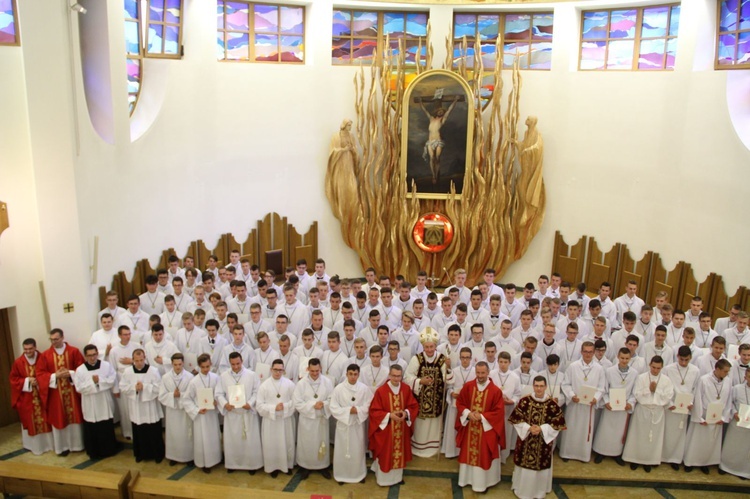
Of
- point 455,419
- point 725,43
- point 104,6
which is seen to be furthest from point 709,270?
point 104,6

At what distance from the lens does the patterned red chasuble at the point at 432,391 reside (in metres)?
7.98

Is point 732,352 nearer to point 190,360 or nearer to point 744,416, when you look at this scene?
point 744,416

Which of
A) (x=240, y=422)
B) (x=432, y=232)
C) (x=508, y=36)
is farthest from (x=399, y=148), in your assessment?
(x=240, y=422)

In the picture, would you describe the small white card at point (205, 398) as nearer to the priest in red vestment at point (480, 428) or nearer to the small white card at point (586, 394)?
the priest in red vestment at point (480, 428)

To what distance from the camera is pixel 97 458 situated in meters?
8.02

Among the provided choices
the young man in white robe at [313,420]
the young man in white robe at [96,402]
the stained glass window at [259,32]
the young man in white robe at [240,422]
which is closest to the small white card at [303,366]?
the young man in white robe at [313,420]

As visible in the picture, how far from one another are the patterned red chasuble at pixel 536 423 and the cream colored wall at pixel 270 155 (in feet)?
19.1

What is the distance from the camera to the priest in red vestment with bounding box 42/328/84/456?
7.93 metres

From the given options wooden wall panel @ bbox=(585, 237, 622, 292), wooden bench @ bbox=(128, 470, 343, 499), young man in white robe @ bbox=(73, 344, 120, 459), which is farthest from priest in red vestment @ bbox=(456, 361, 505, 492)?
wooden wall panel @ bbox=(585, 237, 622, 292)

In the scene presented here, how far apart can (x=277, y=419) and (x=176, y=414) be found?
1247 millimetres

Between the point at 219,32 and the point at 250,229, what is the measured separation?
414 cm

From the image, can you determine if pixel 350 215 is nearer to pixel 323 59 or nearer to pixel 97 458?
pixel 323 59

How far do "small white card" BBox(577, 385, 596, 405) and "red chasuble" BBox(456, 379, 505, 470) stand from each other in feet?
3.80

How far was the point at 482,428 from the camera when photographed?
7312mm
